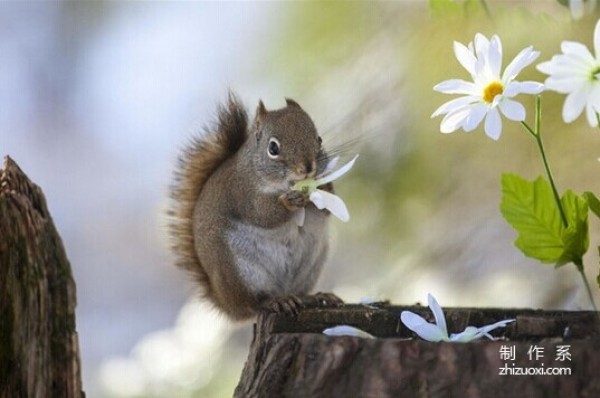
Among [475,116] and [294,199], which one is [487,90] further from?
[294,199]

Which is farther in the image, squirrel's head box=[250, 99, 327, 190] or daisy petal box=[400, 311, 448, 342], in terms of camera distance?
squirrel's head box=[250, 99, 327, 190]

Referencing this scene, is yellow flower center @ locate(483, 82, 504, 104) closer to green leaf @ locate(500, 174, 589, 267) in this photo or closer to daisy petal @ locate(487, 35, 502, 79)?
daisy petal @ locate(487, 35, 502, 79)

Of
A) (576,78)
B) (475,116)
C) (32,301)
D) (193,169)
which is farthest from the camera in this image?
(193,169)

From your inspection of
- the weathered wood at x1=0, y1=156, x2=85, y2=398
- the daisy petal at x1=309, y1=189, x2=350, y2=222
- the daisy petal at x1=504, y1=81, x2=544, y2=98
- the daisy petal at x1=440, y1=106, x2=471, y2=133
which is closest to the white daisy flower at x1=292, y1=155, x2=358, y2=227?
the daisy petal at x1=309, y1=189, x2=350, y2=222

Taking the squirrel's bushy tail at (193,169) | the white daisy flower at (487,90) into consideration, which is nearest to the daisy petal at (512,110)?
the white daisy flower at (487,90)

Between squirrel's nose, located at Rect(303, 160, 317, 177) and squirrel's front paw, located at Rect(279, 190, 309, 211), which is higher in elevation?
squirrel's nose, located at Rect(303, 160, 317, 177)

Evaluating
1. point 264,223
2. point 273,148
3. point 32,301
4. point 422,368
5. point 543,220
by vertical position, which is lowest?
point 422,368

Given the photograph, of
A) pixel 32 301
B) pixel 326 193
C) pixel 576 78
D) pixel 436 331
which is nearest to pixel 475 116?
pixel 576 78

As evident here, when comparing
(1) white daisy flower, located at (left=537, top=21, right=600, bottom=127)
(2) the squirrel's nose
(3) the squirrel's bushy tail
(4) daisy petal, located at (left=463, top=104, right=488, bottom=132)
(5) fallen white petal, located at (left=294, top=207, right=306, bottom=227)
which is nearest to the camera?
(1) white daisy flower, located at (left=537, top=21, right=600, bottom=127)
